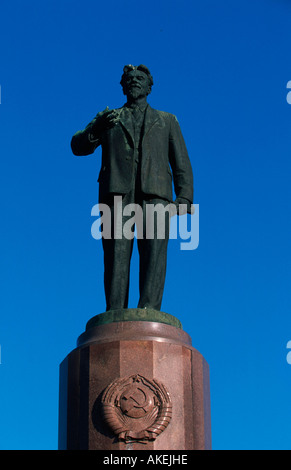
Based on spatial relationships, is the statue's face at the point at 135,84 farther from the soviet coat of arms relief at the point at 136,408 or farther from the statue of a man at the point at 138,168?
the soviet coat of arms relief at the point at 136,408

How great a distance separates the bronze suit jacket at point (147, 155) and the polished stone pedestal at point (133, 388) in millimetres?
2076

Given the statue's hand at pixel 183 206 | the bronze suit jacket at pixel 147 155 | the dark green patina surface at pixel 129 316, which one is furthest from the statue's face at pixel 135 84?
the dark green patina surface at pixel 129 316

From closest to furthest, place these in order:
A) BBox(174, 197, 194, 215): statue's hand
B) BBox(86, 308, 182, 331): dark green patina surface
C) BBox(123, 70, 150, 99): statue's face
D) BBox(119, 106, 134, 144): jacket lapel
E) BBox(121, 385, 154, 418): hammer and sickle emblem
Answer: BBox(121, 385, 154, 418): hammer and sickle emblem < BBox(86, 308, 182, 331): dark green patina surface < BBox(174, 197, 194, 215): statue's hand < BBox(119, 106, 134, 144): jacket lapel < BBox(123, 70, 150, 99): statue's face

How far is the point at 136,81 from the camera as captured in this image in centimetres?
1382

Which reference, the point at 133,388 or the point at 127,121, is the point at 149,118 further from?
the point at 133,388

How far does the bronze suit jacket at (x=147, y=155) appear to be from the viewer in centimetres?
1314

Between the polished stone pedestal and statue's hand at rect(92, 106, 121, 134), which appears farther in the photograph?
statue's hand at rect(92, 106, 121, 134)

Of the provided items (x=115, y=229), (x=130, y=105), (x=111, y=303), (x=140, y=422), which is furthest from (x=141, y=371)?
(x=130, y=105)

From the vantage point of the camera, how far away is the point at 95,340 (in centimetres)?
1172

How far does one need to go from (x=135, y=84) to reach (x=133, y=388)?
4963mm

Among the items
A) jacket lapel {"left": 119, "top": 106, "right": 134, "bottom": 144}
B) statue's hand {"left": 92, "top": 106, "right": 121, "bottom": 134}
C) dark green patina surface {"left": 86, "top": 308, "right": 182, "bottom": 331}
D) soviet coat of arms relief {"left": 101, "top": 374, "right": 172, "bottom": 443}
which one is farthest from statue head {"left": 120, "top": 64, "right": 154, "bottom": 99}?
soviet coat of arms relief {"left": 101, "top": 374, "right": 172, "bottom": 443}

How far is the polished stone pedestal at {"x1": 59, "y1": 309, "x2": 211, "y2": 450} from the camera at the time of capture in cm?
1096

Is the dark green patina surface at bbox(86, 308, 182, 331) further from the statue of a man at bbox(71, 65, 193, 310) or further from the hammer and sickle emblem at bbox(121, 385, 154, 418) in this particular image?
the hammer and sickle emblem at bbox(121, 385, 154, 418)

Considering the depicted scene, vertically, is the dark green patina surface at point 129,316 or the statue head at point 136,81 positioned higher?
the statue head at point 136,81
